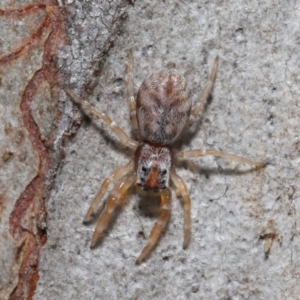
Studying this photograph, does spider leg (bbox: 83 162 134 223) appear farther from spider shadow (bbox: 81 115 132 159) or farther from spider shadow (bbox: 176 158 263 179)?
spider shadow (bbox: 176 158 263 179)

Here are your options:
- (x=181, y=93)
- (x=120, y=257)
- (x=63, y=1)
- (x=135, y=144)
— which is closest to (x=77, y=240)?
(x=120, y=257)

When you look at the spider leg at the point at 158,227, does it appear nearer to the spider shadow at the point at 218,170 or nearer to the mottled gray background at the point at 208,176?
the mottled gray background at the point at 208,176

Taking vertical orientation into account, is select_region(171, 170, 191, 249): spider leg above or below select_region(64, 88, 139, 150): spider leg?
below

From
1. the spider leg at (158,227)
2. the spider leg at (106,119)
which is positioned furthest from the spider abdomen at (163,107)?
the spider leg at (158,227)

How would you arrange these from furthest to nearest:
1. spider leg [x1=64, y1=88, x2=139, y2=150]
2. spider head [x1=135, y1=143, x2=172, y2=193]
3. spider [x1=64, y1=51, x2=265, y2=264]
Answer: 1. spider head [x1=135, y1=143, x2=172, y2=193]
2. spider [x1=64, y1=51, x2=265, y2=264]
3. spider leg [x1=64, y1=88, x2=139, y2=150]

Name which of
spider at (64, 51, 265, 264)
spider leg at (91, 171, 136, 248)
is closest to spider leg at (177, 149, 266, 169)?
spider at (64, 51, 265, 264)

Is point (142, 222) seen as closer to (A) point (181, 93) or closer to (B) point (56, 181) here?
(B) point (56, 181)
